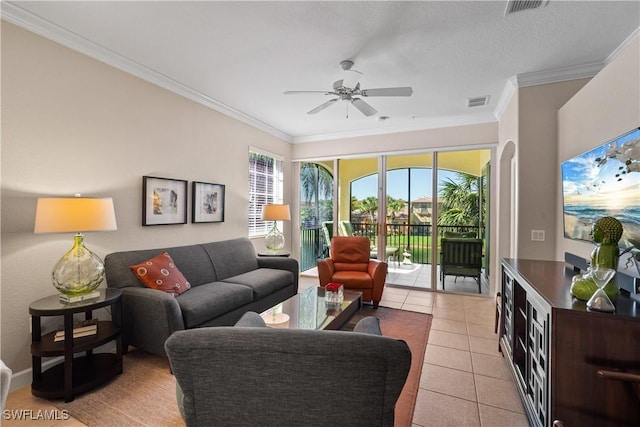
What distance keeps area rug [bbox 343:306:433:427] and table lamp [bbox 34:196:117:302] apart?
2420 millimetres

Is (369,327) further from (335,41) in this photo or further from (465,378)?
(335,41)

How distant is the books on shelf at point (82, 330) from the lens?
2.12m

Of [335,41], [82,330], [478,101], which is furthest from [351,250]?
[82,330]

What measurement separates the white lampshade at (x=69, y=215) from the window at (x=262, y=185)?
2.55 meters

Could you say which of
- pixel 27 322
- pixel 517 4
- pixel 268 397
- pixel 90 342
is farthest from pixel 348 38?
pixel 27 322

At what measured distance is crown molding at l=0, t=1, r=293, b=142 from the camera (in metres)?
2.12

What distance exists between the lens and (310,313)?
101 inches

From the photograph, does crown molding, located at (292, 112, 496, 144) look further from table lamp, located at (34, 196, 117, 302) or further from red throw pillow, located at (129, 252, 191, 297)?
table lamp, located at (34, 196, 117, 302)

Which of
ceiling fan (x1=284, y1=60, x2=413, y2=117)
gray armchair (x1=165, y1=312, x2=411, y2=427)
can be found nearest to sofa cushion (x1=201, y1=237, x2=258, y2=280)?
ceiling fan (x1=284, y1=60, x2=413, y2=117)

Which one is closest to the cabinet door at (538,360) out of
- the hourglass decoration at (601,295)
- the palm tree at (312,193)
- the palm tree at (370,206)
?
the hourglass decoration at (601,295)

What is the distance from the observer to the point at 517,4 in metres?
2.00

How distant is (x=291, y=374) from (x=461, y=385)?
1883mm

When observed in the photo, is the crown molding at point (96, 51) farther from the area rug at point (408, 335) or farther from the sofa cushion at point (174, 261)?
the area rug at point (408, 335)

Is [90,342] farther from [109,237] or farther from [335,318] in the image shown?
[335,318]
